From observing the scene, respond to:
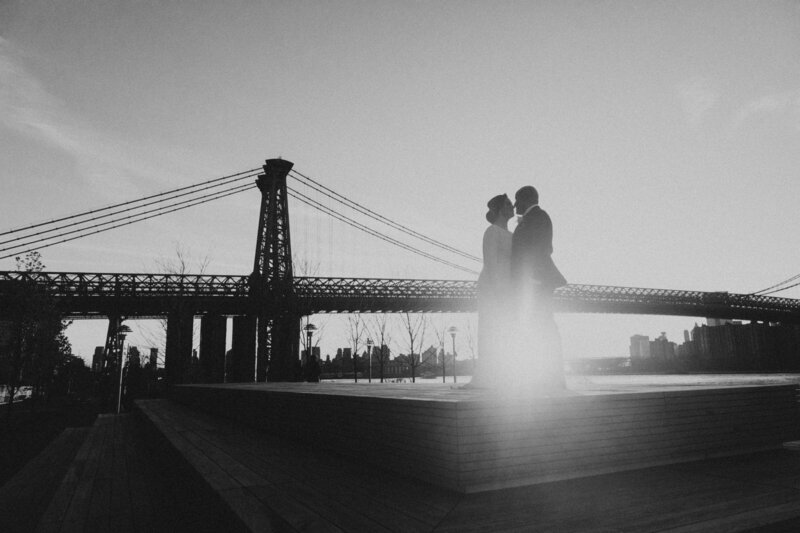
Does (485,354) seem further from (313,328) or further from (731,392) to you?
(313,328)

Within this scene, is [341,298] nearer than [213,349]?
No

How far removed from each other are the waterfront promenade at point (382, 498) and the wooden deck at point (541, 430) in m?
0.10

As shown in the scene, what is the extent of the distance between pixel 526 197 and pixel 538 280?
99 cm

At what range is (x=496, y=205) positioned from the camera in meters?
5.75

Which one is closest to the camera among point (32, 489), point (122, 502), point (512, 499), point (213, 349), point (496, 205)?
point (512, 499)

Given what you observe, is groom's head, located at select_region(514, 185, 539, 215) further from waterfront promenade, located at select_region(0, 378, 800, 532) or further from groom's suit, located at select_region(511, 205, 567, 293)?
waterfront promenade, located at select_region(0, 378, 800, 532)

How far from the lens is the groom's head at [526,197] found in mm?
5020

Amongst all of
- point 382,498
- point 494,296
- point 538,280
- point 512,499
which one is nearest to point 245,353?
point 494,296

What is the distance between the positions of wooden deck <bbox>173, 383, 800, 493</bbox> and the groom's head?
220cm

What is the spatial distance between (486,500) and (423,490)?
455mm

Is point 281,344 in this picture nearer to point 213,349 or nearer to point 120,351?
point 120,351

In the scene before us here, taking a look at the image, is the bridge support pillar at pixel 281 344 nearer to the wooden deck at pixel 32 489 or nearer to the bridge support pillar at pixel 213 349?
the bridge support pillar at pixel 213 349

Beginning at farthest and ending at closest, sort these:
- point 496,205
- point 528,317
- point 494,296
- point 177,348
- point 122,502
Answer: point 177,348, point 496,205, point 494,296, point 528,317, point 122,502

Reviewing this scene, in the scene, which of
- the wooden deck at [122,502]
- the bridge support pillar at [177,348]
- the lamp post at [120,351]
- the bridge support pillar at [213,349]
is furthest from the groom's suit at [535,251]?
the bridge support pillar at [213,349]
